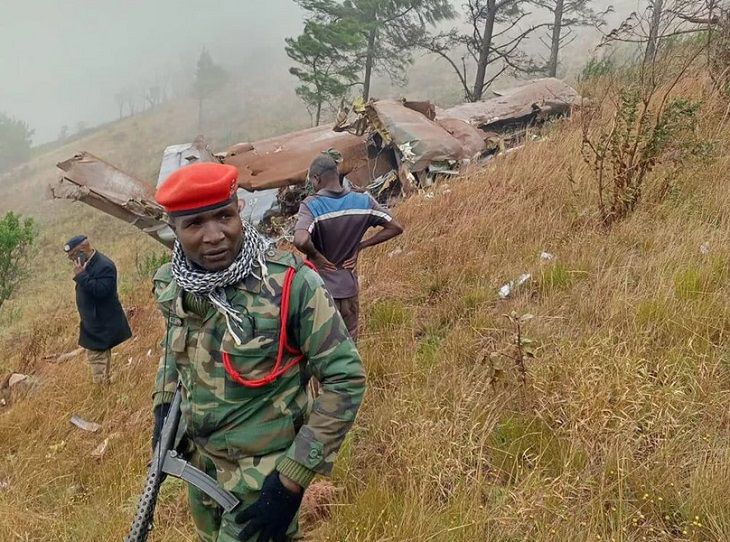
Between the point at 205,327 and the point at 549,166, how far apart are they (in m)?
4.99

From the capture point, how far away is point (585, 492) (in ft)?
6.69

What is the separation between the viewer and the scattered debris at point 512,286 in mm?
3725

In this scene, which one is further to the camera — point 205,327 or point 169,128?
point 169,128

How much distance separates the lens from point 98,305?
14.9ft

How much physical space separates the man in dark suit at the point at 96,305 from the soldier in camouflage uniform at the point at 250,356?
3238 millimetres

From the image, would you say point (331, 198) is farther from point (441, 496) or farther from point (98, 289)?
point (98, 289)

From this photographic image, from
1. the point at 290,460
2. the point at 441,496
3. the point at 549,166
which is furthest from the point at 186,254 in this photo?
the point at 549,166

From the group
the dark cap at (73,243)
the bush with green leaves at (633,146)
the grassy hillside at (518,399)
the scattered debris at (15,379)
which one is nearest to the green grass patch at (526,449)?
the grassy hillside at (518,399)

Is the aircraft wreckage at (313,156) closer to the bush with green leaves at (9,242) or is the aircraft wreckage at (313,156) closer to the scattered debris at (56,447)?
the bush with green leaves at (9,242)

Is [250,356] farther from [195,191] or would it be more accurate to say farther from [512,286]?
[512,286]

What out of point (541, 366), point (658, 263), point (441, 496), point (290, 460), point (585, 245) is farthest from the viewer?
point (585, 245)

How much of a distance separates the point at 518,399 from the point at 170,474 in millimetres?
1627

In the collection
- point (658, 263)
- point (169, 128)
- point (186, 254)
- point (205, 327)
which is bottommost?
point (169, 128)

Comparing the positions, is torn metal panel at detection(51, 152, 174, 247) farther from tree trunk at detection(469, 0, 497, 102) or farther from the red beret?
tree trunk at detection(469, 0, 497, 102)
